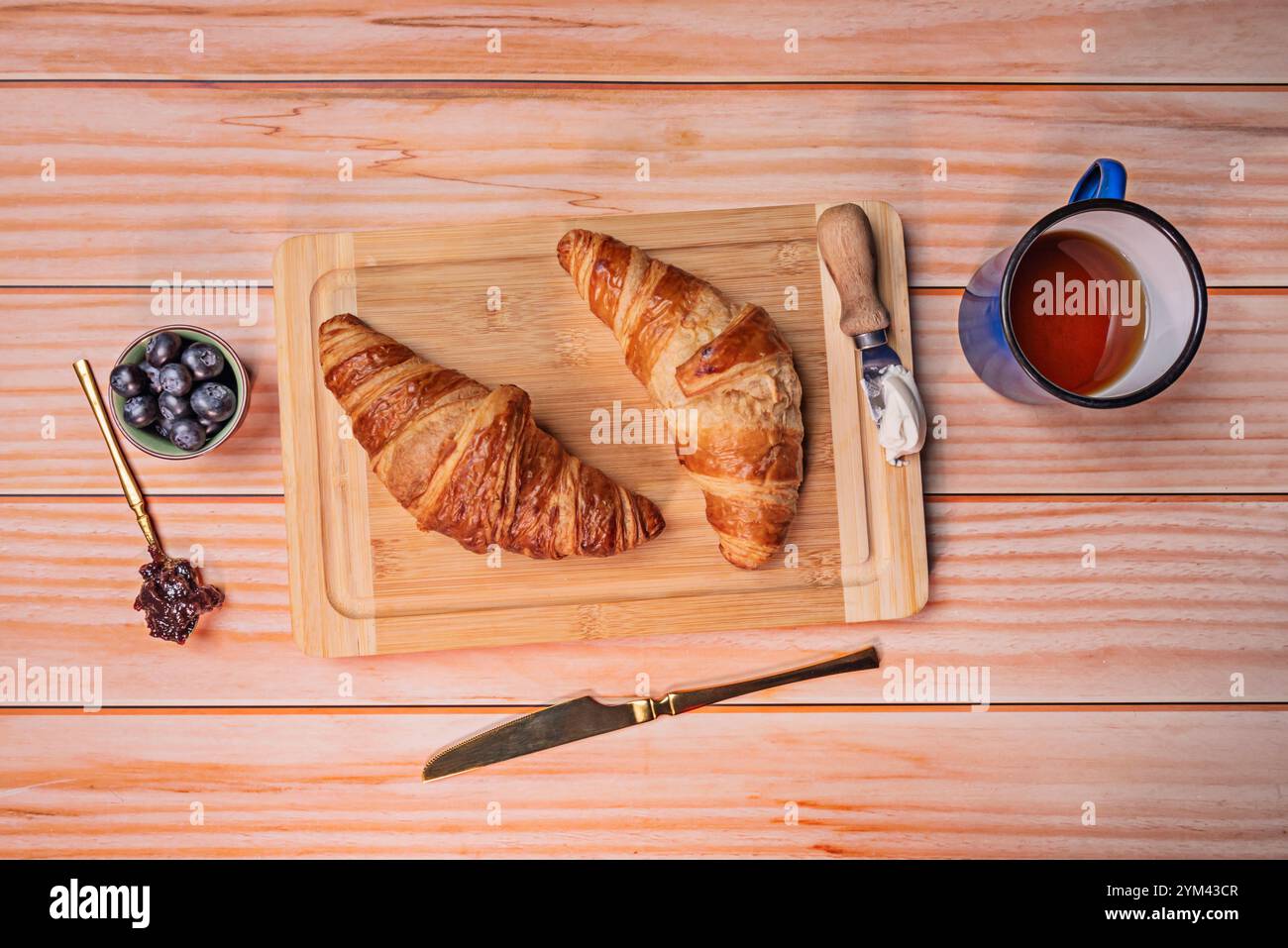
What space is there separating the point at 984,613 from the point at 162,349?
1.63 m

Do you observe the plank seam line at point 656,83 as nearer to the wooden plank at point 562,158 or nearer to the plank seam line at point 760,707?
the wooden plank at point 562,158

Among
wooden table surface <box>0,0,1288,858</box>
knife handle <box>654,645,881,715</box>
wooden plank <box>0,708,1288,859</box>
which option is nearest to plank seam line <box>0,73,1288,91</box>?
wooden table surface <box>0,0,1288,858</box>

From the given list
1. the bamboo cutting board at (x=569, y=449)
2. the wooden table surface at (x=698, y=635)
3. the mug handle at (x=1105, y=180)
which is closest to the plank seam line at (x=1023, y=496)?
the wooden table surface at (x=698, y=635)

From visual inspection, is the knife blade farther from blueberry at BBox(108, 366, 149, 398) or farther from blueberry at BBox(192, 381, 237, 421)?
blueberry at BBox(108, 366, 149, 398)

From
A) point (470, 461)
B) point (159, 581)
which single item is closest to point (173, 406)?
point (159, 581)

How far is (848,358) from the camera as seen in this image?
1.60 metres

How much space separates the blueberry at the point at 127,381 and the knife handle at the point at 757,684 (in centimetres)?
112

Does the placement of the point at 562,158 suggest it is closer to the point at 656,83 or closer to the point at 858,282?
the point at 656,83

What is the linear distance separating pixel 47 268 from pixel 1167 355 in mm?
2110

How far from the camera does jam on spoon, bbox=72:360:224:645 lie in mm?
1581

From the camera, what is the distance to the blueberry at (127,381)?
4.82 feet

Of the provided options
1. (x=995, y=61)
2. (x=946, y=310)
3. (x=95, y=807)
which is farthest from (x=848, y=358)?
Answer: (x=95, y=807)

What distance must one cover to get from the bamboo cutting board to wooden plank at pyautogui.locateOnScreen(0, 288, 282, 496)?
81 mm

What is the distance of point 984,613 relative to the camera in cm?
164
